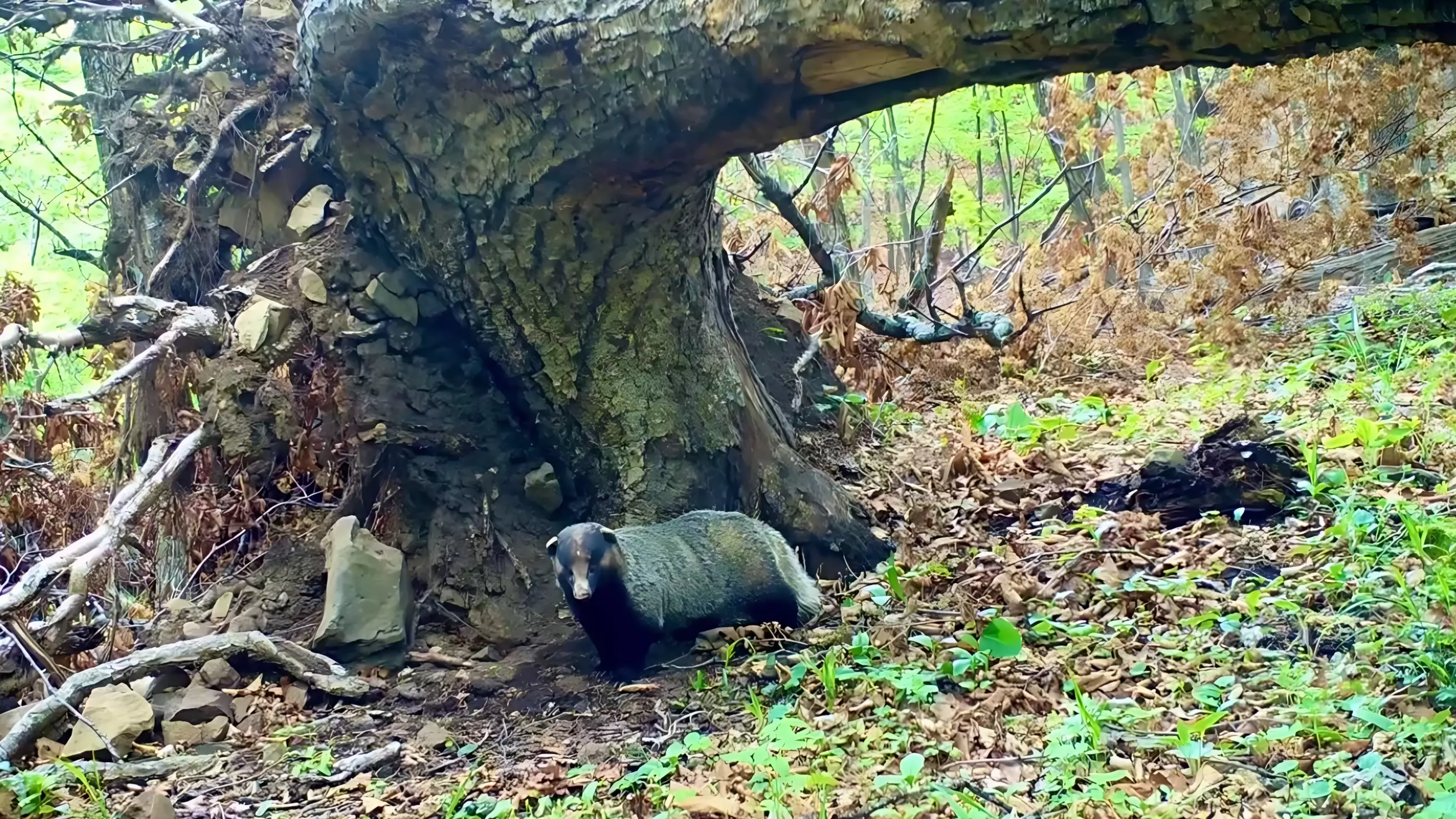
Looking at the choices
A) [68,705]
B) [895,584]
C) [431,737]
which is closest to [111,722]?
[68,705]

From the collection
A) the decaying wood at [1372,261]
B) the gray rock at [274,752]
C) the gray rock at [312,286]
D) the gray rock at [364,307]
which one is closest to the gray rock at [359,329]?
the gray rock at [364,307]

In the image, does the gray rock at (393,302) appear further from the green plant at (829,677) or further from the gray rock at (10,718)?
the green plant at (829,677)

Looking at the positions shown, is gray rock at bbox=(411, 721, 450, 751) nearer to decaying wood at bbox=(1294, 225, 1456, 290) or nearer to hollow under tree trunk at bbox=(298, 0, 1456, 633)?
hollow under tree trunk at bbox=(298, 0, 1456, 633)

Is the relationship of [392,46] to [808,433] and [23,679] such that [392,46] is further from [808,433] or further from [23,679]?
[808,433]

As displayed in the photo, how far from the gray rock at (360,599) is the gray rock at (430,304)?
116 centimetres

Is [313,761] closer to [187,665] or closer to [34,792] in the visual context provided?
[34,792]

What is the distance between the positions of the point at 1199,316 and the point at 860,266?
114 inches

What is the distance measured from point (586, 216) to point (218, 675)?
2.66 meters

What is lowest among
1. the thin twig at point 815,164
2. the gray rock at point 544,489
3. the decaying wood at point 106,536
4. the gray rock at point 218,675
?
the gray rock at point 218,675

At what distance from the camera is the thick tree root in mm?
3902

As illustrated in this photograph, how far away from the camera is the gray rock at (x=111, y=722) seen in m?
3.97

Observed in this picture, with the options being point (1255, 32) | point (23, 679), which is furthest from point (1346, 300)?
point (23, 679)

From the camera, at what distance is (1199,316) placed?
Answer: 8477mm

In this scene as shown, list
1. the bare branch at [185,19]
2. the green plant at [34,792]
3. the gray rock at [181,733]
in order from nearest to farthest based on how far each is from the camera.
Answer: the green plant at [34,792], the gray rock at [181,733], the bare branch at [185,19]
